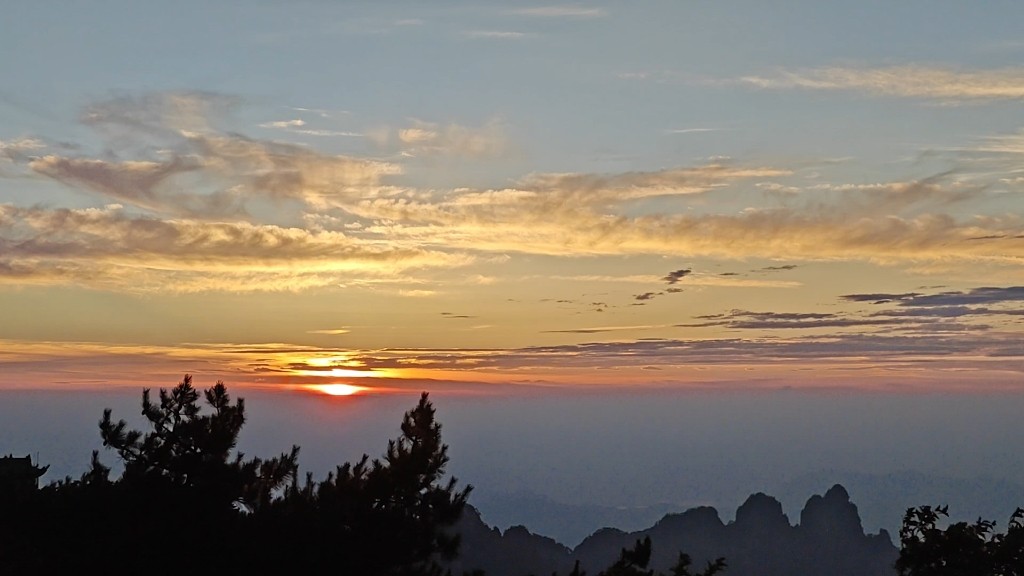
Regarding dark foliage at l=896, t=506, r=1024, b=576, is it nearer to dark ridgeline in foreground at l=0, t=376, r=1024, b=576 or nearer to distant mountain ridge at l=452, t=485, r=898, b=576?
dark ridgeline in foreground at l=0, t=376, r=1024, b=576

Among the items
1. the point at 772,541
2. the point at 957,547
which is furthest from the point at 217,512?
the point at 772,541

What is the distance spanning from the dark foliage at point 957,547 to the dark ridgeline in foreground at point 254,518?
0.03 m

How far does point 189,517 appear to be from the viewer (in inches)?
922

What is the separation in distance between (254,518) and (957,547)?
668 inches

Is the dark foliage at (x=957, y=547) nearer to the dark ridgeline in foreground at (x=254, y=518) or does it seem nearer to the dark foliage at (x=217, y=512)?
the dark ridgeline in foreground at (x=254, y=518)

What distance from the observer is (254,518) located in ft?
78.5

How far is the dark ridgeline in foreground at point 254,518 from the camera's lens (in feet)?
75.0

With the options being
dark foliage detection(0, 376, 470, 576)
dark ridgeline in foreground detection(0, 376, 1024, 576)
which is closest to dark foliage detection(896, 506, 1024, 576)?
dark ridgeline in foreground detection(0, 376, 1024, 576)

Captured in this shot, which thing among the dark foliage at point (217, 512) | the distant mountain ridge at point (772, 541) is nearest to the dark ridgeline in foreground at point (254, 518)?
the dark foliage at point (217, 512)

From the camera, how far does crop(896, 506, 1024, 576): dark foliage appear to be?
925 inches

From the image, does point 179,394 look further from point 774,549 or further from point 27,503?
point 774,549

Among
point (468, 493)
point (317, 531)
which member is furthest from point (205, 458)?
point (468, 493)

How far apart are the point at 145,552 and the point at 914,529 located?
18.4 metres

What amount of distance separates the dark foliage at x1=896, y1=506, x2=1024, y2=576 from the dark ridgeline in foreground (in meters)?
0.03
